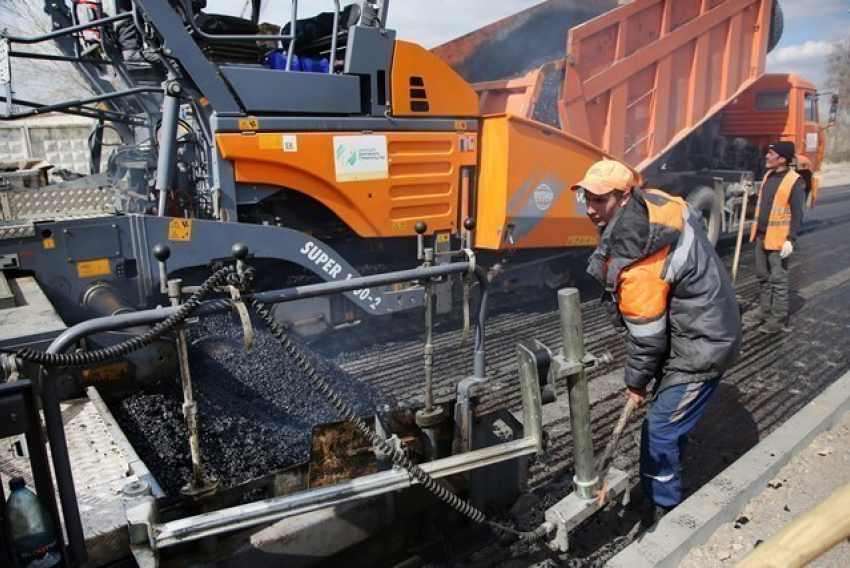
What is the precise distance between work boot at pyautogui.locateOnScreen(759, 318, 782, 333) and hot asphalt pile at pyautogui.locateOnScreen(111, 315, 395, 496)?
3448mm

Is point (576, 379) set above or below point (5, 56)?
below

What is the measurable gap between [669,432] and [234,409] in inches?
87.4

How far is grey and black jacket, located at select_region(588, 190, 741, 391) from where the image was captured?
95.4 inches

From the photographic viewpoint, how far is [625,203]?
255 cm

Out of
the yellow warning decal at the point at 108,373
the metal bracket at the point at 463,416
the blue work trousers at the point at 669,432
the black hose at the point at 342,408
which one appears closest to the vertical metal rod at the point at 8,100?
the yellow warning decal at the point at 108,373

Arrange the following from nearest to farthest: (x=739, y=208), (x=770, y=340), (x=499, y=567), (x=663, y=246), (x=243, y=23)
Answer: (x=663, y=246) < (x=499, y=567) < (x=243, y=23) < (x=770, y=340) < (x=739, y=208)

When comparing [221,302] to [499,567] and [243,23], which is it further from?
[243,23]

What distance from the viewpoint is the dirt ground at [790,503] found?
2477 mm

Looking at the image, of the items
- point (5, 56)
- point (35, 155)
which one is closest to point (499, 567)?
point (5, 56)

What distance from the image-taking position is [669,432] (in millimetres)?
2674

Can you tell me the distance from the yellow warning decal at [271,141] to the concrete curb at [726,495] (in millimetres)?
3177

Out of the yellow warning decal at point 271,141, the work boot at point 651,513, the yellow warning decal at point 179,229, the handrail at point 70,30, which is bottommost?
the work boot at point 651,513

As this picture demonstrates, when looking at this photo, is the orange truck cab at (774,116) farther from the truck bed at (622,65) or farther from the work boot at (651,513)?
the work boot at (651,513)

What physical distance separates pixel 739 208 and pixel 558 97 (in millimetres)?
4012
